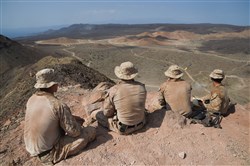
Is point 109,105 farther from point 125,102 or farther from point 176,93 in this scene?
point 176,93

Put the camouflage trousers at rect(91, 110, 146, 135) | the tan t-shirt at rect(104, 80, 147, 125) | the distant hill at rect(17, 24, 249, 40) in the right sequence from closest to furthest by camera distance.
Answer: the tan t-shirt at rect(104, 80, 147, 125)
the camouflage trousers at rect(91, 110, 146, 135)
the distant hill at rect(17, 24, 249, 40)

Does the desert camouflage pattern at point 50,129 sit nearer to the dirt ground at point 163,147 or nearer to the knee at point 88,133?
the knee at point 88,133

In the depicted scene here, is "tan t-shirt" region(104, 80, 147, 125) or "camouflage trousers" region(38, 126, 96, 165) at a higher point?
"tan t-shirt" region(104, 80, 147, 125)

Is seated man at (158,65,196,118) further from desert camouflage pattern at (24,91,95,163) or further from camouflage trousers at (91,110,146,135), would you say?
desert camouflage pattern at (24,91,95,163)

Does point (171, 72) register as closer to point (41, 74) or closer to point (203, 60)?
point (41, 74)

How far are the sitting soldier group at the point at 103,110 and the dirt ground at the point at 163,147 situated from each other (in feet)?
0.71

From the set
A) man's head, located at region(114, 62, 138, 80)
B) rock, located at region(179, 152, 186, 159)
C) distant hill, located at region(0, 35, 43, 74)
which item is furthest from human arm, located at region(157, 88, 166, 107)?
distant hill, located at region(0, 35, 43, 74)

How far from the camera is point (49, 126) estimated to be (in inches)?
194

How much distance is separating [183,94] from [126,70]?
4.74 feet

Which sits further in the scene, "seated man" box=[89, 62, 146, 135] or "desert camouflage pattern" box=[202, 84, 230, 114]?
"desert camouflage pattern" box=[202, 84, 230, 114]

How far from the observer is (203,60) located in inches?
1556

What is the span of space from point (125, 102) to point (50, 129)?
1.49 meters

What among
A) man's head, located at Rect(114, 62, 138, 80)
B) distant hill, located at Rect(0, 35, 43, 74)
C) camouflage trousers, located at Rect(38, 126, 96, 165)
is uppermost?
man's head, located at Rect(114, 62, 138, 80)

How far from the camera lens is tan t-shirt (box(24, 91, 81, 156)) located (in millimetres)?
4898
